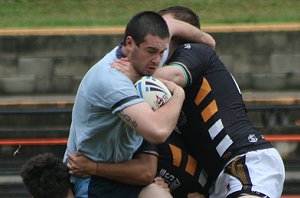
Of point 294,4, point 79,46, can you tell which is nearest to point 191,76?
point 79,46

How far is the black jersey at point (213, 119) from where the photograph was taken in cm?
507

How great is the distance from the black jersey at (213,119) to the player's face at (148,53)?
0.52 meters

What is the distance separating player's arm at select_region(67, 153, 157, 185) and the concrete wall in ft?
30.9

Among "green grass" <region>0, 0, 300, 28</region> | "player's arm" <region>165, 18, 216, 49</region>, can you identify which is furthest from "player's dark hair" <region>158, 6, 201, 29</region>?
"green grass" <region>0, 0, 300, 28</region>

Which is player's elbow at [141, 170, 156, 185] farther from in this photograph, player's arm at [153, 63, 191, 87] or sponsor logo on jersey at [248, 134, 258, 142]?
sponsor logo on jersey at [248, 134, 258, 142]

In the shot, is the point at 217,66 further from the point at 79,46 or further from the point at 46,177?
the point at 79,46

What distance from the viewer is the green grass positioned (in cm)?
1655

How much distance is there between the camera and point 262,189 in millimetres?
5012

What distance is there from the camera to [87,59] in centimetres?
1447

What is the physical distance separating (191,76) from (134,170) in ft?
1.98

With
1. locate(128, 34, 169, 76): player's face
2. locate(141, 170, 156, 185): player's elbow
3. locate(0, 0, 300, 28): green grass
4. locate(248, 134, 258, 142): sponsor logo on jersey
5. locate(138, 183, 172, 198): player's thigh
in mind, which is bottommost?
locate(0, 0, 300, 28): green grass

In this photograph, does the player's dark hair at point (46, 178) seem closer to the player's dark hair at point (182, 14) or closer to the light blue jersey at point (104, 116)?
the light blue jersey at point (104, 116)

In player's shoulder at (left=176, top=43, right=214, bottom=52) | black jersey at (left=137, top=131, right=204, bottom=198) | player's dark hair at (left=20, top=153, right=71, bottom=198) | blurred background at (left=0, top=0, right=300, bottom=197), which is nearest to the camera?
player's dark hair at (left=20, top=153, right=71, bottom=198)

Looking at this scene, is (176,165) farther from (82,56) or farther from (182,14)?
(82,56)
